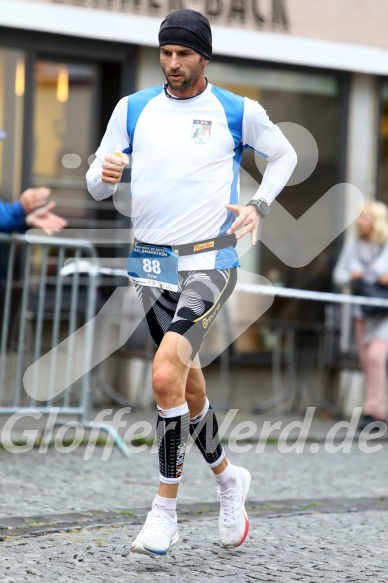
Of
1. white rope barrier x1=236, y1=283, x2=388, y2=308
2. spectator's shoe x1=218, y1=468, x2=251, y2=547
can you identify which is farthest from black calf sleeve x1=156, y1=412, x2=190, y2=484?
white rope barrier x1=236, y1=283, x2=388, y2=308

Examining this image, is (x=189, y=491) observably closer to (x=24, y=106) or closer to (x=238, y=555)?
(x=238, y=555)

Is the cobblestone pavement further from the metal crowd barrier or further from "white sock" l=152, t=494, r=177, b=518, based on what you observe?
the metal crowd barrier

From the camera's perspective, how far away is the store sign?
1048 centimetres

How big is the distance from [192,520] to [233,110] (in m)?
1.98

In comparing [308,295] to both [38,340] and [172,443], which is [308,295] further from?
[172,443]

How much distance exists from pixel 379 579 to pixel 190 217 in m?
1.59

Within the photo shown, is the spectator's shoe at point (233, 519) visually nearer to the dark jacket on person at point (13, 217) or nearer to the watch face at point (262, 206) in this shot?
the watch face at point (262, 206)

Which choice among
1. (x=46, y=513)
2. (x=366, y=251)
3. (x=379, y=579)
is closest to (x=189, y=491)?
(x=46, y=513)

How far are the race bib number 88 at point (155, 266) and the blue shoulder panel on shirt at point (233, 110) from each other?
55 cm

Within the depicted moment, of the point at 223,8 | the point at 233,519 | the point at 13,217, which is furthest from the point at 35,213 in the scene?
the point at 223,8

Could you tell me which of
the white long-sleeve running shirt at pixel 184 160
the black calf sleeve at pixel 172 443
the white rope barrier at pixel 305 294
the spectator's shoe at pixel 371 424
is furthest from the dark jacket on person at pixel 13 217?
the spectator's shoe at pixel 371 424

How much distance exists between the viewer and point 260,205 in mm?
5078

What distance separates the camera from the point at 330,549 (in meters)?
5.30

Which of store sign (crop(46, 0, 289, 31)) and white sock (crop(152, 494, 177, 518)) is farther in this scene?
store sign (crop(46, 0, 289, 31))
